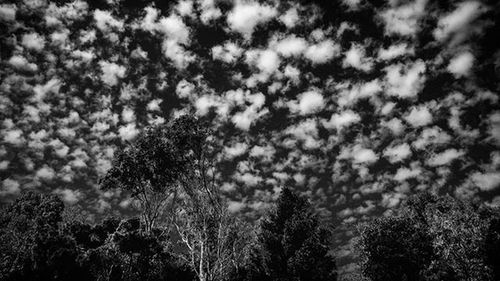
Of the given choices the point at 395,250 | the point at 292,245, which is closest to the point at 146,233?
the point at 292,245

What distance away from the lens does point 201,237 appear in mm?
24359

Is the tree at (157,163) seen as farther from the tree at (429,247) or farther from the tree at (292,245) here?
the tree at (429,247)

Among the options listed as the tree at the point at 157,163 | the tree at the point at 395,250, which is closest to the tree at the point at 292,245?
the tree at the point at 395,250

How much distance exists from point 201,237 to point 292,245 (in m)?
12.9

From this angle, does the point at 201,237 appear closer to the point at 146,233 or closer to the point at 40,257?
the point at 146,233

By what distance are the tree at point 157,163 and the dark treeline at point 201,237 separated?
0.24 ft

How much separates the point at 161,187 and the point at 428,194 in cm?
3120

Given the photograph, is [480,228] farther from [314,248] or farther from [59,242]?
[59,242]

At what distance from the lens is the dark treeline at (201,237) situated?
23344 mm

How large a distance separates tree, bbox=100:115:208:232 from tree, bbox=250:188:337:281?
12.8 metres

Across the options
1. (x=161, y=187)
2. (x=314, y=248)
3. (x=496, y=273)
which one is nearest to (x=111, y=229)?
(x=161, y=187)

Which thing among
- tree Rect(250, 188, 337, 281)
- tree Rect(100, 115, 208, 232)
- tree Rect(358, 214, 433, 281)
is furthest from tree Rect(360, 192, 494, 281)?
tree Rect(100, 115, 208, 232)

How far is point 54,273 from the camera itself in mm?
21375

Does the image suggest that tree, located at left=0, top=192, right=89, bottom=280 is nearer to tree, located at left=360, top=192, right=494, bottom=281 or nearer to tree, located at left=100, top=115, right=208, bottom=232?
tree, located at left=100, top=115, right=208, bottom=232
